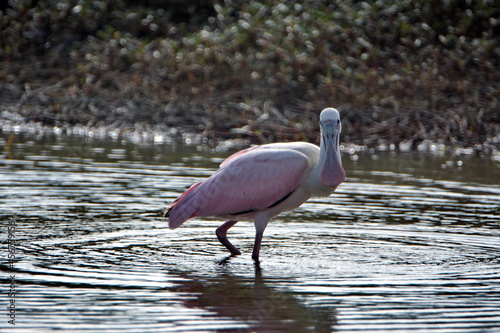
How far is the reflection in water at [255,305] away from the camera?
5.39 m

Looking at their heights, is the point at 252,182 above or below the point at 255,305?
above

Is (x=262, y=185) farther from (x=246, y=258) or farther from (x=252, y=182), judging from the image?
(x=246, y=258)

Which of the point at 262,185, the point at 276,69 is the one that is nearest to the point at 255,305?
the point at 262,185

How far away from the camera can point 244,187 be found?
24.9 feet

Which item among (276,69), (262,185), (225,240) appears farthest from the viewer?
(276,69)

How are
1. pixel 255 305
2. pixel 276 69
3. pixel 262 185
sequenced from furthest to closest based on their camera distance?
1. pixel 276 69
2. pixel 262 185
3. pixel 255 305

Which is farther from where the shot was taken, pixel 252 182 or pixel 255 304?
pixel 252 182

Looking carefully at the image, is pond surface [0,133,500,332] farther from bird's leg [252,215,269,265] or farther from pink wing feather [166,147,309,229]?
pink wing feather [166,147,309,229]

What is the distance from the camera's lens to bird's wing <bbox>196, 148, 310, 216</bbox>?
7.42 meters

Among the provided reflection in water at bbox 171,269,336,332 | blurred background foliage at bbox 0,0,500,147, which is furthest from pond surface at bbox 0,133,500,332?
blurred background foliage at bbox 0,0,500,147

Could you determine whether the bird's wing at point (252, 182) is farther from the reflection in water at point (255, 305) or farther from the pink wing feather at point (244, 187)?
the reflection in water at point (255, 305)

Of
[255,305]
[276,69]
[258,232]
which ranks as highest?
[276,69]

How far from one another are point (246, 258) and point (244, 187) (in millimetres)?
588

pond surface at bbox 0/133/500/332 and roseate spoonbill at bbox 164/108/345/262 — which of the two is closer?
pond surface at bbox 0/133/500/332
